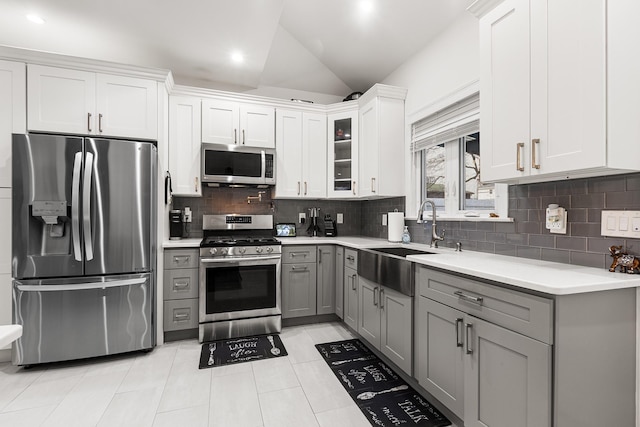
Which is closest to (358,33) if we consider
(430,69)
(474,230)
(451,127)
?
(430,69)

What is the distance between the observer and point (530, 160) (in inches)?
63.5

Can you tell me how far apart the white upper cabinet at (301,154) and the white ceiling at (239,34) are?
25.9 inches

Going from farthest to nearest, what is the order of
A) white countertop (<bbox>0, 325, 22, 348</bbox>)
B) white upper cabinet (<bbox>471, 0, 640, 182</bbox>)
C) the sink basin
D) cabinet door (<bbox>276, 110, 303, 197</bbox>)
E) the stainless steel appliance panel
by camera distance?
cabinet door (<bbox>276, 110, 303, 197</bbox>)
the sink basin
the stainless steel appliance panel
white upper cabinet (<bbox>471, 0, 640, 182</bbox>)
white countertop (<bbox>0, 325, 22, 348</bbox>)

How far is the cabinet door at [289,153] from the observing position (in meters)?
3.51

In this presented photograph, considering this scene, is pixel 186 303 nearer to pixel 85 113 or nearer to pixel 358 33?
pixel 85 113

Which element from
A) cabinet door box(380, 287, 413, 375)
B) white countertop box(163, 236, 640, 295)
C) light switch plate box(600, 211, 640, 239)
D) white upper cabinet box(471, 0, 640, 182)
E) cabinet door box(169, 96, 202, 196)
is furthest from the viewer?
cabinet door box(169, 96, 202, 196)

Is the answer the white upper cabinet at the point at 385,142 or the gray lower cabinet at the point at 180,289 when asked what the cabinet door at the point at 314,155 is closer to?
the white upper cabinet at the point at 385,142

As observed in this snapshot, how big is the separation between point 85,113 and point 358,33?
262cm

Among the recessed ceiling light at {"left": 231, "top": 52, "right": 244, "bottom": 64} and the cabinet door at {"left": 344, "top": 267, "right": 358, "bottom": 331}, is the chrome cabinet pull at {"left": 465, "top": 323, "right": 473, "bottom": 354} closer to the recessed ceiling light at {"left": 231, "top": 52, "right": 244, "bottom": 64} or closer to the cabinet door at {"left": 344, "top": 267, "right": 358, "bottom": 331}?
the cabinet door at {"left": 344, "top": 267, "right": 358, "bottom": 331}

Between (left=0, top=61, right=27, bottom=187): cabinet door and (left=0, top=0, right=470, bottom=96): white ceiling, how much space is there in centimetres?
53

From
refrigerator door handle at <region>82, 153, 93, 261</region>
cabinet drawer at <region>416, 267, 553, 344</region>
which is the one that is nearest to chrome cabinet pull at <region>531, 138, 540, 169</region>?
cabinet drawer at <region>416, 267, 553, 344</region>

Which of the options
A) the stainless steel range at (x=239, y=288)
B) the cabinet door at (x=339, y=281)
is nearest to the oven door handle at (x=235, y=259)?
the stainless steel range at (x=239, y=288)

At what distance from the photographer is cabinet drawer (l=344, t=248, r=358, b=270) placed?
113 inches

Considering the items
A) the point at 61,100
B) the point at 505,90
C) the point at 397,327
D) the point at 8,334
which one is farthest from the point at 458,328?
the point at 61,100
